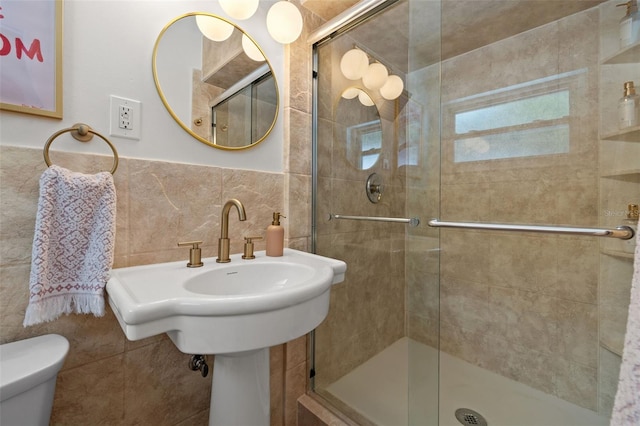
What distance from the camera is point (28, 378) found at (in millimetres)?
494

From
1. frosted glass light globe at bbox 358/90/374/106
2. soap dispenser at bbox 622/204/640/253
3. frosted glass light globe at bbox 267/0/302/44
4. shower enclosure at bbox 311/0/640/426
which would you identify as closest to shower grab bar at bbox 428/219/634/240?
shower enclosure at bbox 311/0/640/426

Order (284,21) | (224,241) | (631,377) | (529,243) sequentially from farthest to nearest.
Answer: (529,243) < (284,21) < (224,241) < (631,377)

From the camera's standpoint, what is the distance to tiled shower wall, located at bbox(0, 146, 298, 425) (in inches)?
24.1

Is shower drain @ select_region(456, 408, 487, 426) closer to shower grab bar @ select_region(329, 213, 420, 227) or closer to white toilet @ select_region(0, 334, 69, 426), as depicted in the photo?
shower grab bar @ select_region(329, 213, 420, 227)

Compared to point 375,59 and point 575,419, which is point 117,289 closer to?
point 375,59

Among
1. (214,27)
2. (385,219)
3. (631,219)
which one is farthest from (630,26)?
(214,27)

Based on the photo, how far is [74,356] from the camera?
0.68 m

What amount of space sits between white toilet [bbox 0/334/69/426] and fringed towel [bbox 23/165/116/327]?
0.06 meters

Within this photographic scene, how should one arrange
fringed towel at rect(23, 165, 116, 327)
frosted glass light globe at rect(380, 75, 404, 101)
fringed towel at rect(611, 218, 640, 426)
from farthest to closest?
frosted glass light globe at rect(380, 75, 404, 101)
fringed towel at rect(23, 165, 116, 327)
fringed towel at rect(611, 218, 640, 426)

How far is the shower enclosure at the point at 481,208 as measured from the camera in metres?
1.05

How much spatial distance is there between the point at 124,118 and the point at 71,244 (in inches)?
14.7

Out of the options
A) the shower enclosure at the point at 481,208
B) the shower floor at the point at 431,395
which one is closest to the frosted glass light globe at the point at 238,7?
the shower enclosure at the point at 481,208

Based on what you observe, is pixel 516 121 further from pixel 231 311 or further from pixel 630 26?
pixel 231 311

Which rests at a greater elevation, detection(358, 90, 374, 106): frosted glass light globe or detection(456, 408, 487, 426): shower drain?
detection(358, 90, 374, 106): frosted glass light globe
